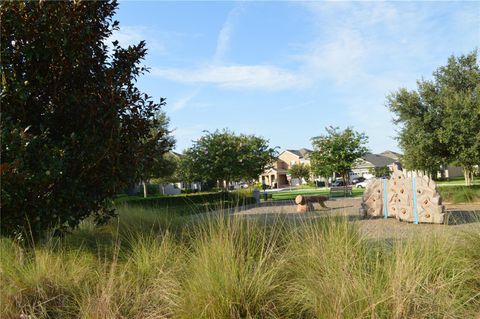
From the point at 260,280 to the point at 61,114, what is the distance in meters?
3.57

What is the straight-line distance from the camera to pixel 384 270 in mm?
3529

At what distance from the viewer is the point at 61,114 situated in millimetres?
5516

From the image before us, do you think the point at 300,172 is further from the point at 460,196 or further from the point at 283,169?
the point at 460,196

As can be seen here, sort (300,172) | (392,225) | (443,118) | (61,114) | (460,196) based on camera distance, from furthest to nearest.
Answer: (300,172)
(443,118)
(460,196)
(392,225)
(61,114)

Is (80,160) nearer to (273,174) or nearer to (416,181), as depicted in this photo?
(416,181)

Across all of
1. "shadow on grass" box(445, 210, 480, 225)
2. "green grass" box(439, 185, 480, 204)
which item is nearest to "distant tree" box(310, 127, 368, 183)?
"green grass" box(439, 185, 480, 204)

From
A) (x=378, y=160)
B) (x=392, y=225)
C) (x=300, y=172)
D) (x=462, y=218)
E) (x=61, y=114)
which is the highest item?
(x=378, y=160)

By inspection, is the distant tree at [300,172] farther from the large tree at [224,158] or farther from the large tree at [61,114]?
the large tree at [61,114]

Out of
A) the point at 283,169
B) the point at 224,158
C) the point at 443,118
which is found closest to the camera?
the point at 443,118

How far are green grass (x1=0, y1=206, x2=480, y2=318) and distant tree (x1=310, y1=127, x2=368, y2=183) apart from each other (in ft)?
85.1

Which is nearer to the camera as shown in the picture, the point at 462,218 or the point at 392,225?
the point at 462,218

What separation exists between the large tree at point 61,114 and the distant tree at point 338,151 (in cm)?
2580

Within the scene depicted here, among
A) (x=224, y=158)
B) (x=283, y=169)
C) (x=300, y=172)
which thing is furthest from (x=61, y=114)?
(x=283, y=169)

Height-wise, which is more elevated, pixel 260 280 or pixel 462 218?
→ pixel 260 280
